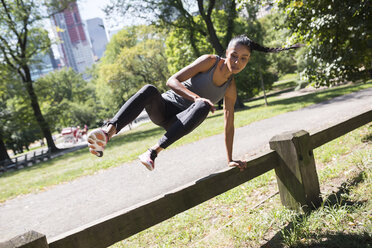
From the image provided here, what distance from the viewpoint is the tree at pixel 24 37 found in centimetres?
2036

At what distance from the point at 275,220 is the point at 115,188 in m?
4.60

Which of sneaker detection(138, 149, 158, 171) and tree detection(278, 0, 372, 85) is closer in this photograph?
sneaker detection(138, 149, 158, 171)

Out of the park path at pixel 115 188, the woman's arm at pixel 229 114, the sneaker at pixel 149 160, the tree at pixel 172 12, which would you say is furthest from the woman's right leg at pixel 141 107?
the tree at pixel 172 12

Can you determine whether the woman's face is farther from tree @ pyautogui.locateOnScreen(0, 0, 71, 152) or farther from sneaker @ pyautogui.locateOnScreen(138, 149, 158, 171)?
tree @ pyautogui.locateOnScreen(0, 0, 71, 152)

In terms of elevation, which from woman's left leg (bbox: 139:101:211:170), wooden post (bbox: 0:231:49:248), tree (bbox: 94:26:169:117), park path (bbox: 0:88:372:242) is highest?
tree (bbox: 94:26:169:117)

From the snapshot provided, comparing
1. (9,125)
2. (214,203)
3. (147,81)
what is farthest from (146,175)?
(147,81)

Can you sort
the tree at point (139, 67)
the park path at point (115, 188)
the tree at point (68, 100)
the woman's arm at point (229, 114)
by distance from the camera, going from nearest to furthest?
the woman's arm at point (229, 114) → the park path at point (115, 188) → the tree at point (68, 100) → the tree at point (139, 67)

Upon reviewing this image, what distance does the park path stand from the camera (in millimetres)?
5570

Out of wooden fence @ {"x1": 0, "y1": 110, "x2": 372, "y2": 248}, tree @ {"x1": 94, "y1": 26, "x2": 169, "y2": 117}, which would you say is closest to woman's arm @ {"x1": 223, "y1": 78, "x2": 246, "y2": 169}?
wooden fence @ {"x1": 0, "y1": 110, "x2": 372, "y2": 248}

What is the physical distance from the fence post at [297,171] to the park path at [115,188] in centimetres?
149

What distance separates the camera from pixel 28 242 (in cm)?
171

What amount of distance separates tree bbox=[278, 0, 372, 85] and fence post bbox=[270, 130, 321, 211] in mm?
3128

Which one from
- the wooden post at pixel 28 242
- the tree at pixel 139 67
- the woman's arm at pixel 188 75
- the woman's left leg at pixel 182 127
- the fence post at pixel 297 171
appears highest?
the tree at pixel 139 67

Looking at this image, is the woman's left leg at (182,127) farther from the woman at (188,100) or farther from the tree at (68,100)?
the tree at (68,100)
